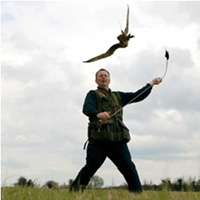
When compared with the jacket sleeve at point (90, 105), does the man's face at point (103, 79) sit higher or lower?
higher

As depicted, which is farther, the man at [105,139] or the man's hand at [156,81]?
the man's hand at [156,81]

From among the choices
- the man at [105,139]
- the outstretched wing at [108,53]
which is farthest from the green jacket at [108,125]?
the outstretched wing at [108,53]

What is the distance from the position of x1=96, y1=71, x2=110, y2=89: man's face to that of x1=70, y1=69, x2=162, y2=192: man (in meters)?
0.18

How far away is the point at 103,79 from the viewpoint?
6.04 meters

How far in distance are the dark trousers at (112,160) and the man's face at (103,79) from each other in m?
1.08

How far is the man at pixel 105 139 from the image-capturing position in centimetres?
552

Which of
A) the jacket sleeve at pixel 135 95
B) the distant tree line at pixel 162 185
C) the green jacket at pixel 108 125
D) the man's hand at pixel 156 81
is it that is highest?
the man's hand at pixel 156 81

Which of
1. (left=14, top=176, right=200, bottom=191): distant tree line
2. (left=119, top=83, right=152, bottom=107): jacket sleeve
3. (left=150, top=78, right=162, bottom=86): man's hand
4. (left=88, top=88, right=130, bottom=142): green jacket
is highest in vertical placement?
(left=150, top=78, right=162, bottom=86): man's hand

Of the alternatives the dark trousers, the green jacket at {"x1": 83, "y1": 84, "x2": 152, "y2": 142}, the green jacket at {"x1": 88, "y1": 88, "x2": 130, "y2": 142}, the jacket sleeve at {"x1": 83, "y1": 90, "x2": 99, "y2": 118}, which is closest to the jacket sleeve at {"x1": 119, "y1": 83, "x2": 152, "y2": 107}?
the green jacket at {"x1": 83, "y1": 84, "x2": 152, "y2": 142}

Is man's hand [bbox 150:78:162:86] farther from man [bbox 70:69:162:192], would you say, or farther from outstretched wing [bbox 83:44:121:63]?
outstretched wing [bbox 83:44:121:63]

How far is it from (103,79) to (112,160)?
4.65ft

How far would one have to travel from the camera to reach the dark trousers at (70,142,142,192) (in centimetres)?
560

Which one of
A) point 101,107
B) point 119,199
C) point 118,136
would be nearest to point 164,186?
point 119,199

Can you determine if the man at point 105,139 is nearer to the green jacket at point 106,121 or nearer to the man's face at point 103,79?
the green jacket at point 106,121
